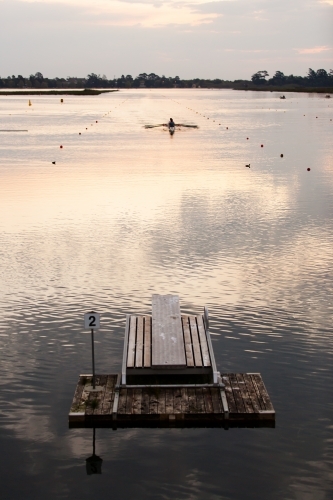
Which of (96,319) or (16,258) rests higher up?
(96,319)

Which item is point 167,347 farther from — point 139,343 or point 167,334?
point 139,343

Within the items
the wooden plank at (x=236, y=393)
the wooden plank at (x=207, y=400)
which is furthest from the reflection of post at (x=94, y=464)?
the wooden plank at (x=236, y=393)

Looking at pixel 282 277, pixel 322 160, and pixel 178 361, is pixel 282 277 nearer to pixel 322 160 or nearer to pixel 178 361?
pixel 178 361

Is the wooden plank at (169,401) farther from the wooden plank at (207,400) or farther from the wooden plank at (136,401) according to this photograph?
the wooden plank at (207,400)

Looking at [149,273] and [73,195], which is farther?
[73,195]

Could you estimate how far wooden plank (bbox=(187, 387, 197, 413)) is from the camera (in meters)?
18.9

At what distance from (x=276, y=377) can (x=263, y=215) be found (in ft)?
78.9

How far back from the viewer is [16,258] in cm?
3491

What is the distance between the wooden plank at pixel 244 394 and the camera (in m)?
19.0

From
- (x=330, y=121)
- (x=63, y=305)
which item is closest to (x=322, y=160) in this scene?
(x=63, y=305)

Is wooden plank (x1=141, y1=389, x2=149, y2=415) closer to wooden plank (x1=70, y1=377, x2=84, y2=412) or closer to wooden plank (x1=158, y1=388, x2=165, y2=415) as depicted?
wooden plank (x1=158, y1=388, x2=165, y2=415)

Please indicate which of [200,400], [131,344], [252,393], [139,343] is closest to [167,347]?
[139,343]

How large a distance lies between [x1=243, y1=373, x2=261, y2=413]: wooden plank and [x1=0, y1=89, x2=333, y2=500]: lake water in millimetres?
682

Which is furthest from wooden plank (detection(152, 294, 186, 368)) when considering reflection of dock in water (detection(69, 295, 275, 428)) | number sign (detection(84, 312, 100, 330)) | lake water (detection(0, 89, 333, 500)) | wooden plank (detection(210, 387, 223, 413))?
number sign (detection(84, 312, 100, 330))
